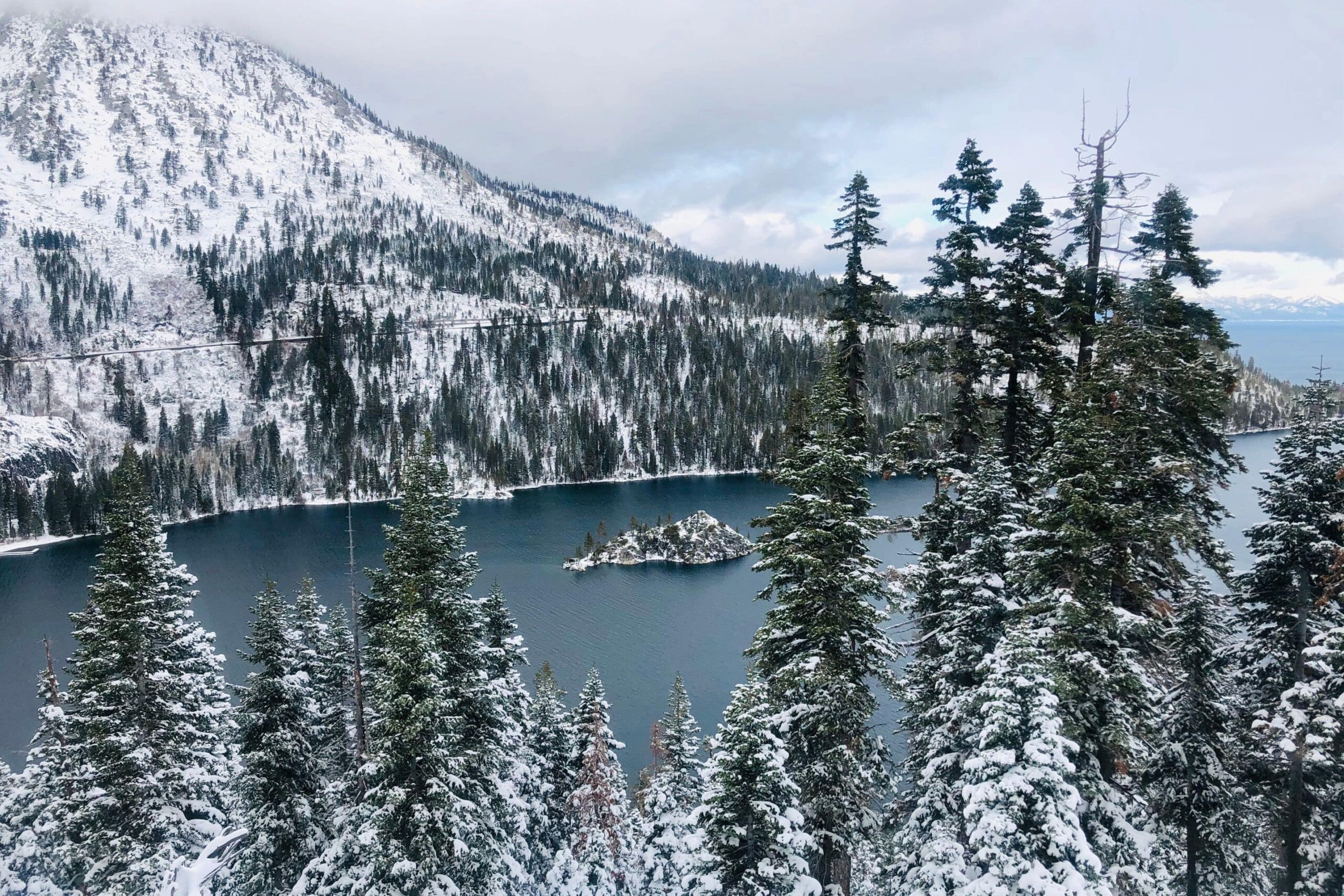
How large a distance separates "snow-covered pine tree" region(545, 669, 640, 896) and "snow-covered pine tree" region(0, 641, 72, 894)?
18.3m

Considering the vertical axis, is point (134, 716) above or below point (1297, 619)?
below

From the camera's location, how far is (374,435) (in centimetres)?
19975

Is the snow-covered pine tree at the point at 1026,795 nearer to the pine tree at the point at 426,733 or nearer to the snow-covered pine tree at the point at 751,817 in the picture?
the snow-covered pine tree at the point at 751,817

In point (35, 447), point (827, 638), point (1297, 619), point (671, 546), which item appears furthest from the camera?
point (35, 447)

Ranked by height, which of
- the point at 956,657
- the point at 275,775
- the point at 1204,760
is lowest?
the point at 275,775

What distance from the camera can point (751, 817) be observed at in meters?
16.1

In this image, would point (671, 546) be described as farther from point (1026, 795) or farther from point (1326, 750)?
point (1026, 795)

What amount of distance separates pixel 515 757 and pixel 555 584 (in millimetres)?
73631

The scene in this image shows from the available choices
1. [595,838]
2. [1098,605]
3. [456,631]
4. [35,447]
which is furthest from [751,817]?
[35,447]

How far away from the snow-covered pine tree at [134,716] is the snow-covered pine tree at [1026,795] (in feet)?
76.0

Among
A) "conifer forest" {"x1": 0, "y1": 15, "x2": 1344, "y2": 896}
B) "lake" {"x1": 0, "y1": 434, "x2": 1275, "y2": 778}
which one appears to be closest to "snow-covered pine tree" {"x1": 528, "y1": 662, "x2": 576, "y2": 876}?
"conifer forest" {"x1": 0, "y1": 15, "x2": 1344, "y2": 896}

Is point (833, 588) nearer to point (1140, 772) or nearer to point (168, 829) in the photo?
point (1140, 772)

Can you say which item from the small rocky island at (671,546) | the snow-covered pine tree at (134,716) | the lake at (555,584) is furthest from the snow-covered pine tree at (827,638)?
the small rocky island at (671,546)

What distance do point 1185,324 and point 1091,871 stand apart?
15.8 metres
